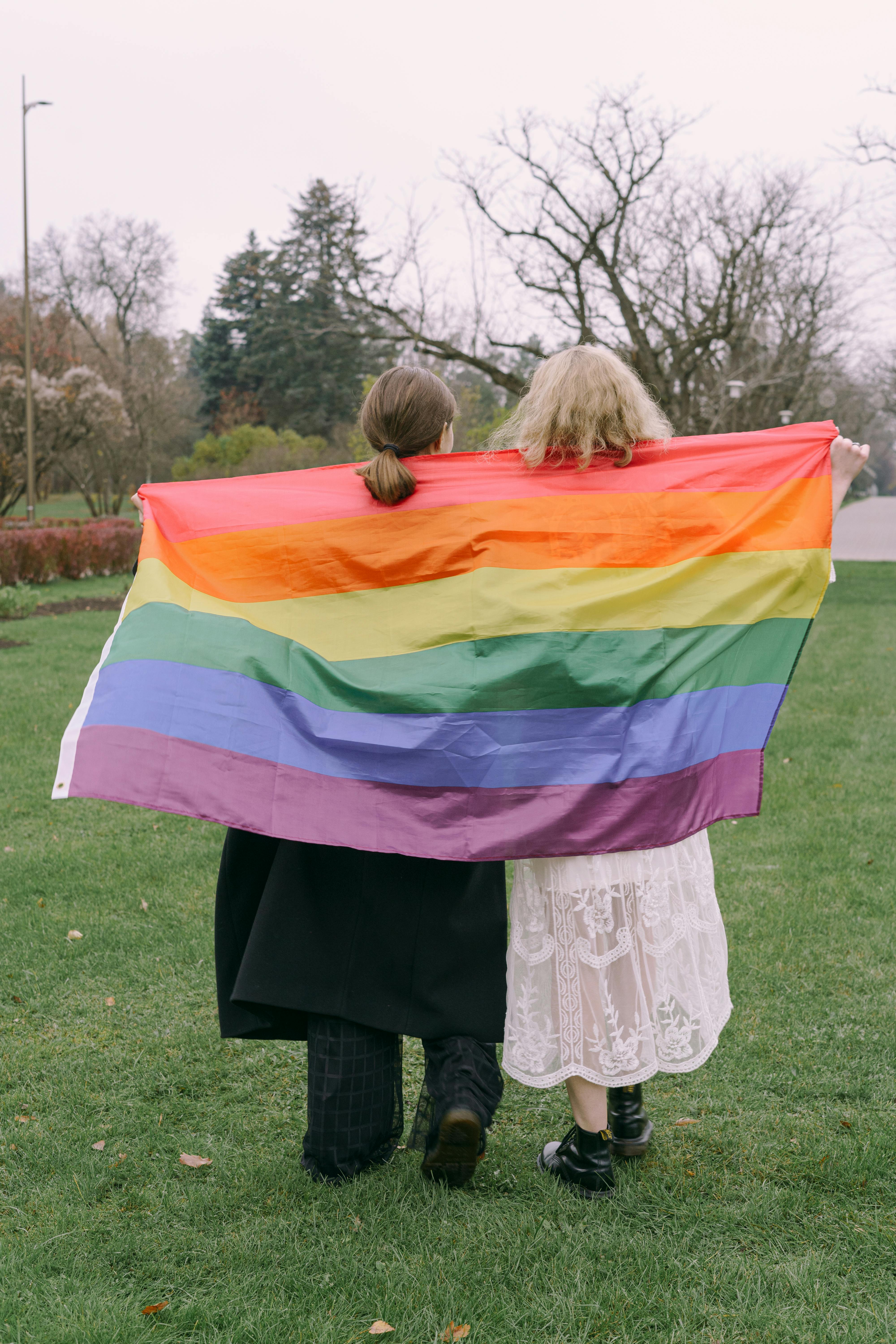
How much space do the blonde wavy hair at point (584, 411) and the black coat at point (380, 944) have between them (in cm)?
118

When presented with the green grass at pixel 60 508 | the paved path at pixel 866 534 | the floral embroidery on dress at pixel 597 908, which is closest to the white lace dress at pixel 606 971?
the floral embroidery on dress at pixel 597 908

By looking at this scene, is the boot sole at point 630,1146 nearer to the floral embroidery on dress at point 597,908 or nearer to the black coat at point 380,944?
the black coat at point 380,944

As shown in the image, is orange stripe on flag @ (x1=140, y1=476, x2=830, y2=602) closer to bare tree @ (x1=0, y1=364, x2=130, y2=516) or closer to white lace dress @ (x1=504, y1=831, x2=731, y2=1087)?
white lace dress @ (x1=504, y1=831, x2=731, y2=1087)

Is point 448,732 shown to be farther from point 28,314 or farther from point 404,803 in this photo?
point 28,314

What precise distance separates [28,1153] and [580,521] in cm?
243

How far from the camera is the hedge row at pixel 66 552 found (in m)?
17.1

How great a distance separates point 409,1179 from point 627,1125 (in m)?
0.64

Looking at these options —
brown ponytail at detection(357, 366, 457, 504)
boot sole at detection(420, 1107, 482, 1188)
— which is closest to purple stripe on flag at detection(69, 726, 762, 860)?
boot sole at detection(420, 1107, 482, 1188)

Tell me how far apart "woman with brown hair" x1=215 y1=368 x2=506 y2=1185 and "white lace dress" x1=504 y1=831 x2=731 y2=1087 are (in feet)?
0.38

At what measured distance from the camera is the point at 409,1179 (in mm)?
2881

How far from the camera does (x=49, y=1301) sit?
2393mm

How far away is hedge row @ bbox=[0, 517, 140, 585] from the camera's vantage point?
1708 cm

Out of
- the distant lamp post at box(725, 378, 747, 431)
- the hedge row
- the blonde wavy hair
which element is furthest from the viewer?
the distant lamp post at box(725, 378, 747, 431)

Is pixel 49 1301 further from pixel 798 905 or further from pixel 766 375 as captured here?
pixel 766 375
